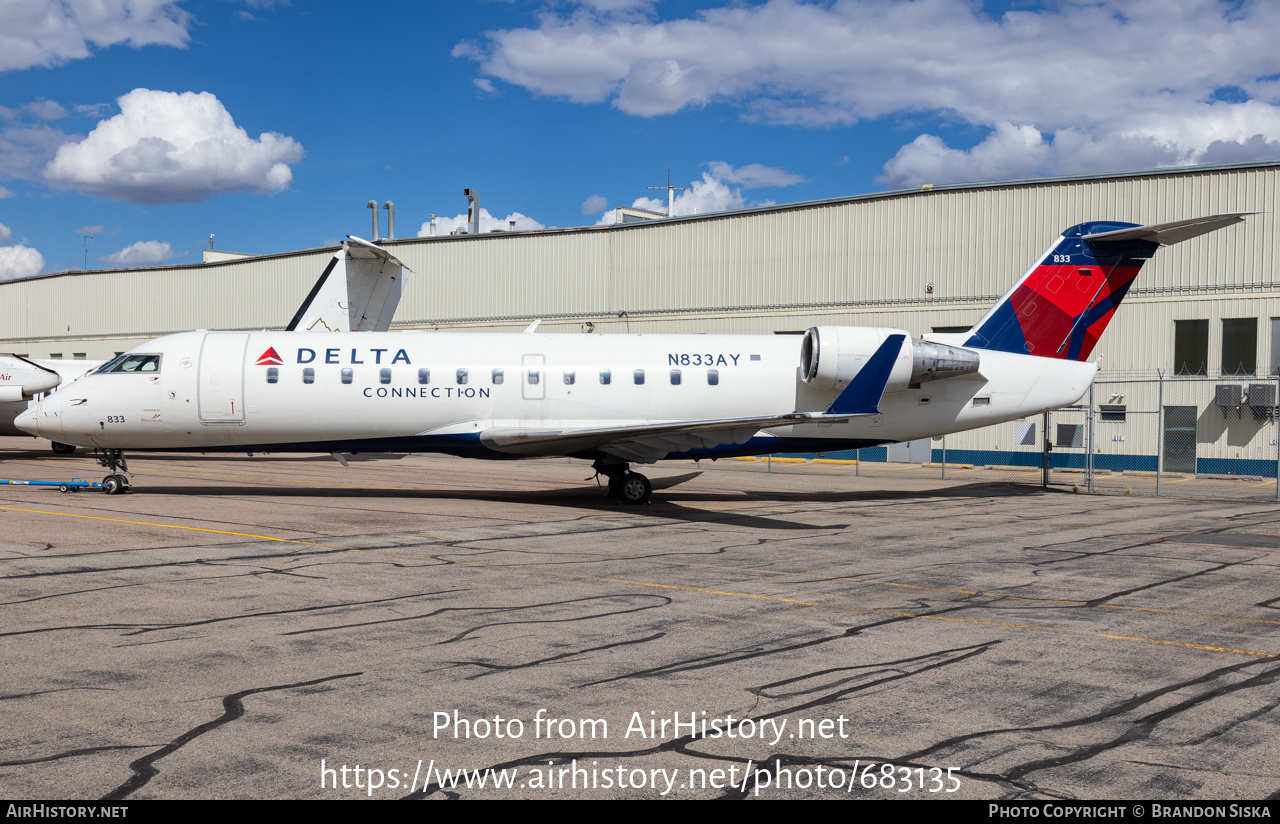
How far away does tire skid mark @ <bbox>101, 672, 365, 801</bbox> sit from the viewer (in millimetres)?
5191

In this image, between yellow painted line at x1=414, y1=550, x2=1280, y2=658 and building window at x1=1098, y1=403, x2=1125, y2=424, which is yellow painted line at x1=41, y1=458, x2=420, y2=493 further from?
building window at x1=1098, y1=403, x2=1125, y2=424

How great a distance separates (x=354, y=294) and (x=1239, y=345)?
91.7 feet

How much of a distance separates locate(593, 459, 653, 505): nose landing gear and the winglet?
13.5 feet

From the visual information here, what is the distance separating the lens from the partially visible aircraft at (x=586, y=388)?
789 inches

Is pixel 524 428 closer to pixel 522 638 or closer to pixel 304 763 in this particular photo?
pixel 522 638

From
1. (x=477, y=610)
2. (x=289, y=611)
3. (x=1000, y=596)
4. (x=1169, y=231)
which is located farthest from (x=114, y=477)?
(x=1169, y=231)

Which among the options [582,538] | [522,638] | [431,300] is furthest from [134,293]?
[522,638]

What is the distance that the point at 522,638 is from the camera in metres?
8.84

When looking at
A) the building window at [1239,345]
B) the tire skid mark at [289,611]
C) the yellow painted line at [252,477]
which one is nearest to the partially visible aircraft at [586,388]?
the yellow painted line at [252,477]

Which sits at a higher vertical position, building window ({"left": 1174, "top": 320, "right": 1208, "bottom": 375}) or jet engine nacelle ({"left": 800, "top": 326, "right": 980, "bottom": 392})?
building window ({"left": 1174, "top": 320, "right": 1208, "bottom": 375})

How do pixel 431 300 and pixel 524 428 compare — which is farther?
pixel 431 300

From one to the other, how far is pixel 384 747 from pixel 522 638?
2982 mm

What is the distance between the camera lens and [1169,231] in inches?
832

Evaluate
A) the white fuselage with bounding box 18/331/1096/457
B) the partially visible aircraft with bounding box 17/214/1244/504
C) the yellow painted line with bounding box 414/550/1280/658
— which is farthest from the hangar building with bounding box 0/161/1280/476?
the yellow painted line with bounding box 414/550/1280/658
